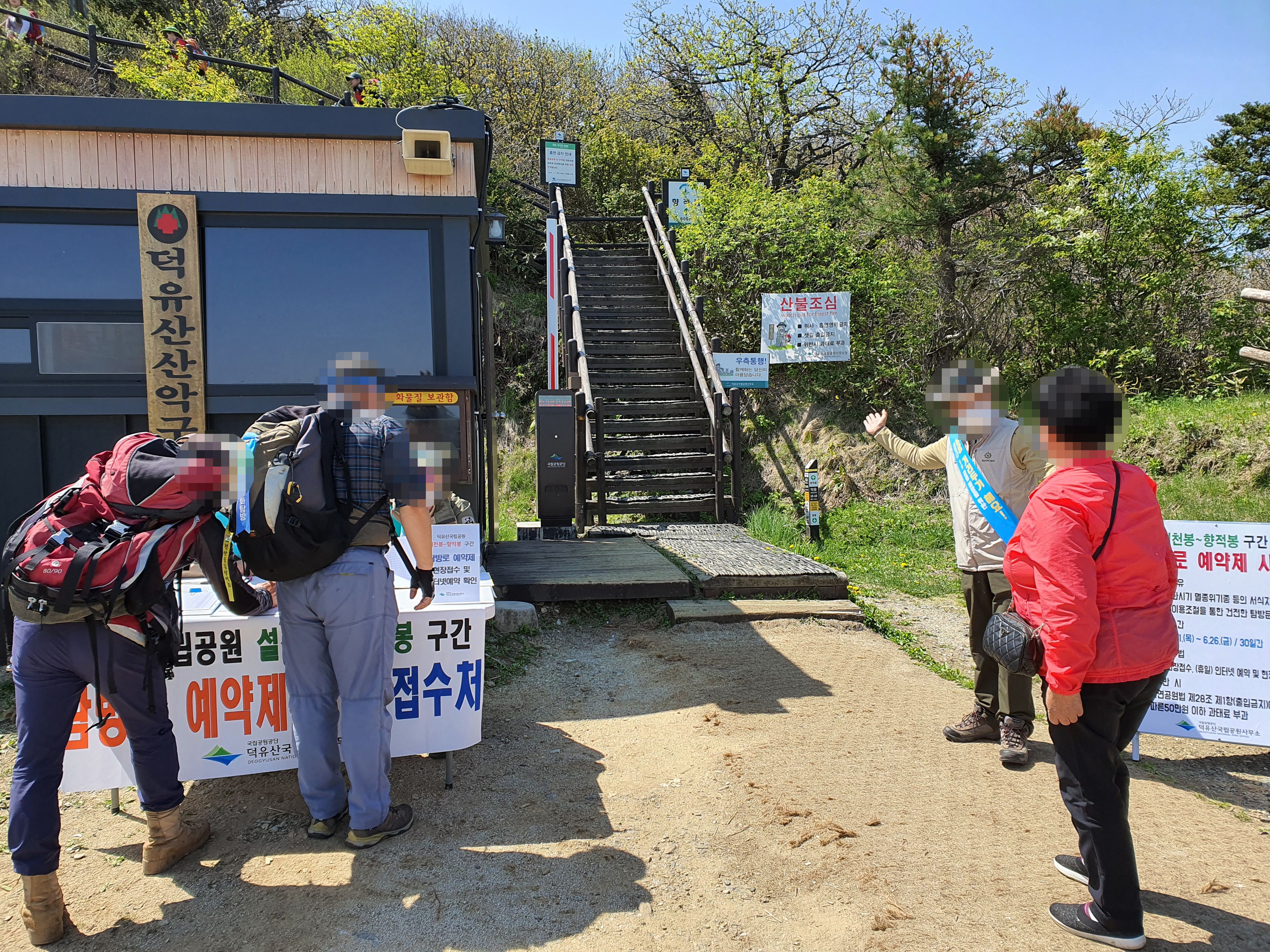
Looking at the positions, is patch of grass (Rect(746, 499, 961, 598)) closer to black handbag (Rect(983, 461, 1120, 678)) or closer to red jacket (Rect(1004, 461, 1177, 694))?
black handbag (Rect(983, 461, 1120, 678))

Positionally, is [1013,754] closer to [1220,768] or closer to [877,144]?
[1220,768]

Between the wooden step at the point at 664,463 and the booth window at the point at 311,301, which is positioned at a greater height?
the booth window at the point at 311,301

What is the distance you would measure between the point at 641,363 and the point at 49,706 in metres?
Answer: 9.64

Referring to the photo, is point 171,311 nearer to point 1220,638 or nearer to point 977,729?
point 977,729

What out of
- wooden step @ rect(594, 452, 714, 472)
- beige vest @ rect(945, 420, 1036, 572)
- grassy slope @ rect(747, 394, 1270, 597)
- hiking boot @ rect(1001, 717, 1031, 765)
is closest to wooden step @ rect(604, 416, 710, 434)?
wooden step @ rect(594, 452, 714, 472)

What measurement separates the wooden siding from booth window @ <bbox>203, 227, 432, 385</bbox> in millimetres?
267

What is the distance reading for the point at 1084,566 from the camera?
2314 mm

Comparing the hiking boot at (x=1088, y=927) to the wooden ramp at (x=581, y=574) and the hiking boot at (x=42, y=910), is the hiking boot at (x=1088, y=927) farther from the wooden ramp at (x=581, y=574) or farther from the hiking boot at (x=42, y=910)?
the wooden ramp at (x=581, y=574)

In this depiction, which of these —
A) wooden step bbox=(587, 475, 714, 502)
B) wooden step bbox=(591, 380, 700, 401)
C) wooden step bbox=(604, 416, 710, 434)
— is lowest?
wooden step bbox=(587, 475, 714, 502)

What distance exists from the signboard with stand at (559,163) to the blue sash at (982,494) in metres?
12.4

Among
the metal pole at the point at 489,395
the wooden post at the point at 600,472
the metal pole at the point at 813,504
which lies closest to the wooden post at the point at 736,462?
the metal pole at the point at 813,504

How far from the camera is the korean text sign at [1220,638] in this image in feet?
12.1

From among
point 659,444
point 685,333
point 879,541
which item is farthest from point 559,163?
point 879,541

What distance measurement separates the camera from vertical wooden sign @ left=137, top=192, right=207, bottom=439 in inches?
179
